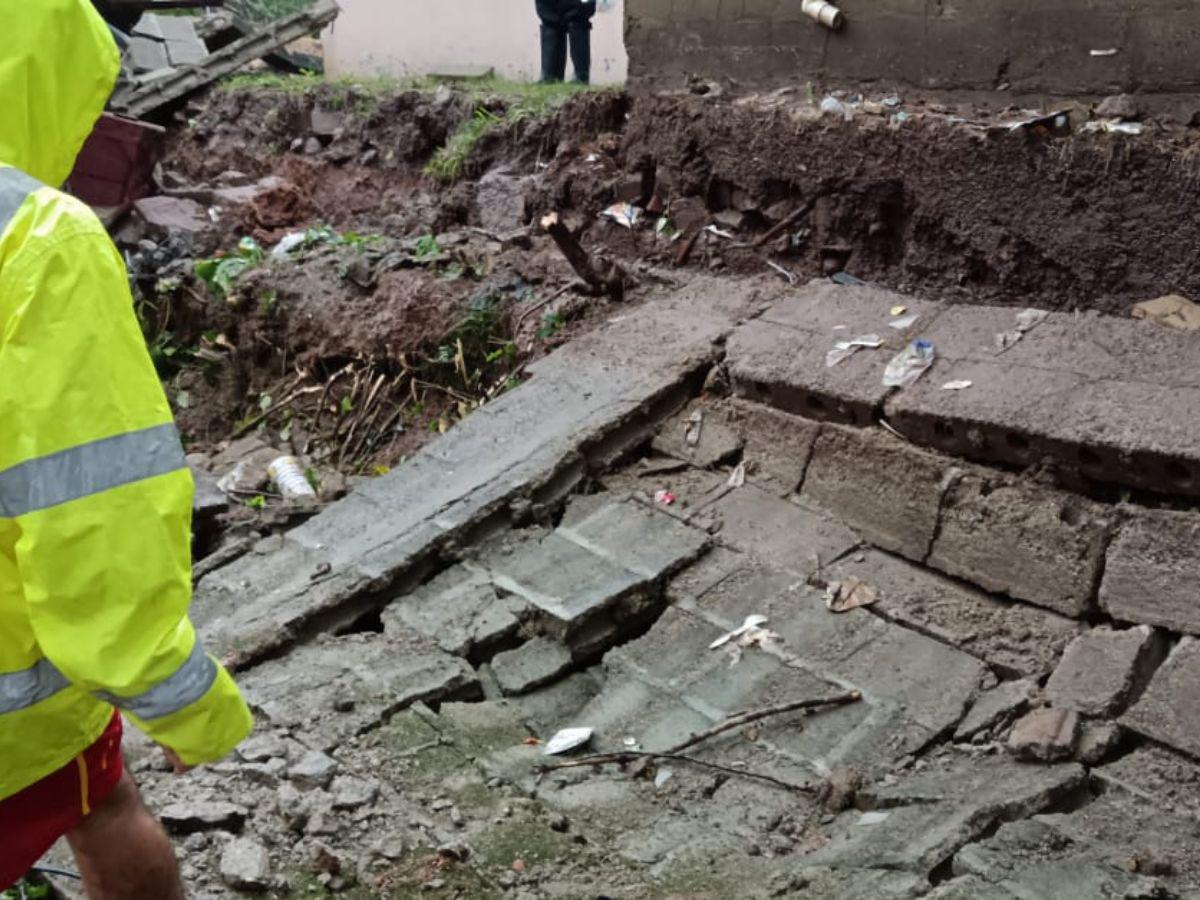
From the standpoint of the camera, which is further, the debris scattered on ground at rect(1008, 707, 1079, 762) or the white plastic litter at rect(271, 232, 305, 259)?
the white plastic litter at rect(271, 232, 305, 259)

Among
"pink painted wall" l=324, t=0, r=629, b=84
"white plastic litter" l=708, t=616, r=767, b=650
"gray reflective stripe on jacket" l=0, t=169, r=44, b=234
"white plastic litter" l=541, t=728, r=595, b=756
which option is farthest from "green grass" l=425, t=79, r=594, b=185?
"gray reflective stripe on jacket" l=0, t=169, r=44, b=234

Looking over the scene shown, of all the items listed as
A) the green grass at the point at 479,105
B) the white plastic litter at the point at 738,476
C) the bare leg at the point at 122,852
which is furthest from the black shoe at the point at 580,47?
the bare leg at the point at 122,852

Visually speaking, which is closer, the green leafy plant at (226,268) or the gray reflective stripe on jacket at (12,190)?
the gray reflective stripe on jacket at (12,190)

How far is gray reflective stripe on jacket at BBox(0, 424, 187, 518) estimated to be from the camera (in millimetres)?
1865

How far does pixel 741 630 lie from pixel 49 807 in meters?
2.07

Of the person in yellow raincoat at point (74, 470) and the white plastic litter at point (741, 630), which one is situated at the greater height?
the person in yellow raincoat at point (74, 470)

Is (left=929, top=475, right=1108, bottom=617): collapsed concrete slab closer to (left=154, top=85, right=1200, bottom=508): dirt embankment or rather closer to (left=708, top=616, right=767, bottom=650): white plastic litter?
(left=708, top=616, right=767, bottom=650): white plastic litter

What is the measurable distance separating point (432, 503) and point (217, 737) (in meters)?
2.50

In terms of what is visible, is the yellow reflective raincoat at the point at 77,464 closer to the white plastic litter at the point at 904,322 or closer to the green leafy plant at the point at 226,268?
the white plastic litter at the point at 904,322

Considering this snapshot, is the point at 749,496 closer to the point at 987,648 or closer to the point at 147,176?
the point at 987,648

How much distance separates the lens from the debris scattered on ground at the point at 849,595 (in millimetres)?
3773

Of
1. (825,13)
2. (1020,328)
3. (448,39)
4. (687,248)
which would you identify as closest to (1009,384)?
(1020,328)

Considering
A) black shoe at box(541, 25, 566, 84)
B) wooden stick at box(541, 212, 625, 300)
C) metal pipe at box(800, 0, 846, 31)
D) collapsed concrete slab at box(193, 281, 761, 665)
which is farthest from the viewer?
black shoe at box(541, 25, 566, 84)

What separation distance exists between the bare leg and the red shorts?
0.12 ft
